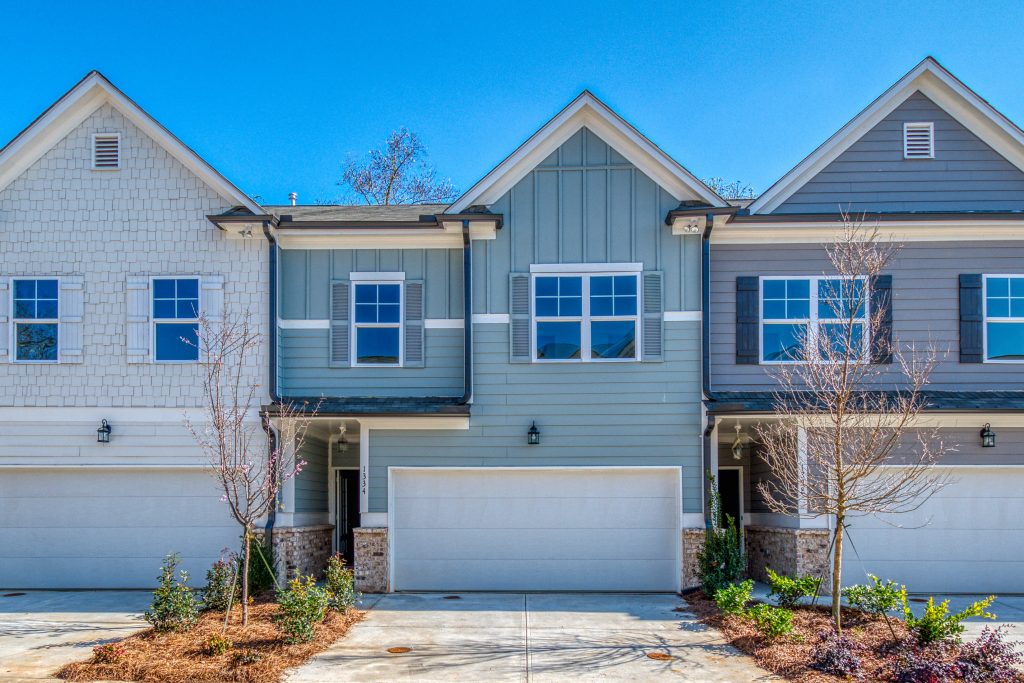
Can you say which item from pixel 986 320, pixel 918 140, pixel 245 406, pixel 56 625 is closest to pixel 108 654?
pixel 56 625

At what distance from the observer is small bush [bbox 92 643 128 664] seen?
8.27 m

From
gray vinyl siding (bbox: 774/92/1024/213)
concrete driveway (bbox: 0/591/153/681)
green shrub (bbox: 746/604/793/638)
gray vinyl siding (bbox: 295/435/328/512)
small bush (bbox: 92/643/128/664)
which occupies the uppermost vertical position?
gray vinyl siding (bbox: 774/92/1024/213)

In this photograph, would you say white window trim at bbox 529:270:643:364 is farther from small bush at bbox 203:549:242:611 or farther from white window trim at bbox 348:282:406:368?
small bush at bbox 203:549:242:611

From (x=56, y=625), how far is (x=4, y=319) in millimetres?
4994

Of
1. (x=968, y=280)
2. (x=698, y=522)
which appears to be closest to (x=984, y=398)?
(x=968, y=280)

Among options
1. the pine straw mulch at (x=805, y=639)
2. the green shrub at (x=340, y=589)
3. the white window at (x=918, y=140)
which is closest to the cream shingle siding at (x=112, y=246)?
the green shrub at (x=340, y=589)

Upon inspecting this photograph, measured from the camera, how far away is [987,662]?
25.5ft

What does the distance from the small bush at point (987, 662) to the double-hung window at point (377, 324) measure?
27.1 ft

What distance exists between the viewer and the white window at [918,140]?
42.7ft

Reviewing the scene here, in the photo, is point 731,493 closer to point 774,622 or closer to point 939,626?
point 774,622

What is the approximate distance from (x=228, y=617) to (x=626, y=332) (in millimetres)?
6648

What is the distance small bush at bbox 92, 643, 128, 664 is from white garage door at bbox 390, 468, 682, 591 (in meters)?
4.66

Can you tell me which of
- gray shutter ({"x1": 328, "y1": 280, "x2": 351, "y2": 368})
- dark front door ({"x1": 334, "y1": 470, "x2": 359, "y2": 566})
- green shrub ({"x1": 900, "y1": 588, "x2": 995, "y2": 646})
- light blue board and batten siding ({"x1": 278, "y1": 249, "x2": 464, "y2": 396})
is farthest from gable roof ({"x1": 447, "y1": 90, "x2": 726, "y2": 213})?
green shrub ({"x1": 900, "y1": 588, "x2": 995, "y2": 646})

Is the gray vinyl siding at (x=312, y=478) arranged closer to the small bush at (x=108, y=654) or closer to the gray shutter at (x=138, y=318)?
the gray shutter at (x=138, y=318)
